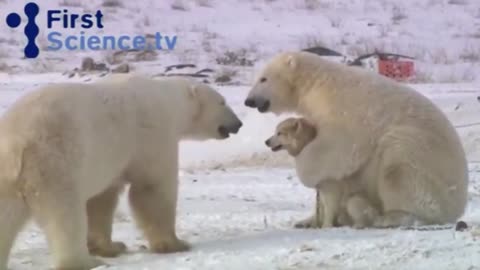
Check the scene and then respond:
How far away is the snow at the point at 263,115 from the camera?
17.3 ft

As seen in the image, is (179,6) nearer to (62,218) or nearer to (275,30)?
(275,30)

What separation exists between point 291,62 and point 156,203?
1692mm

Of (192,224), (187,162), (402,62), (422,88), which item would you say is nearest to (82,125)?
(192,224)

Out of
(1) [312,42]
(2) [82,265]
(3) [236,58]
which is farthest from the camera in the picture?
(1) [312,42]

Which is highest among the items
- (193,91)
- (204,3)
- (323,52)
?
(193,91)

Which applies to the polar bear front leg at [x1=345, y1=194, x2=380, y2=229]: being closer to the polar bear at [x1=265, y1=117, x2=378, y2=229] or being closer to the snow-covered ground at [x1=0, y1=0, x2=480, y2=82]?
the polar bear at [x1=265, y1=117, x2=378, y2=229]

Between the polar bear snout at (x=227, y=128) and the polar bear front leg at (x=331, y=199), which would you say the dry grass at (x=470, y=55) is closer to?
the polar bear snout at (x=227, y=128)

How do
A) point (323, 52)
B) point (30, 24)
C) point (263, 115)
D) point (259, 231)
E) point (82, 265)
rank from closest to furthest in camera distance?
1. point (82, 265)
2. point (259, 231)
3. point (263, 115)
4. point (323, 52)
5. point (30, 24)

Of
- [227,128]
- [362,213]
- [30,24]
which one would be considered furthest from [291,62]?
[30,24]

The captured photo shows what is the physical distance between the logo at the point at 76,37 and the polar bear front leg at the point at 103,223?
545 inches

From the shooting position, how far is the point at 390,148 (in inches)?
261

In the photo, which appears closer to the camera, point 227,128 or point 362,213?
point 362,213

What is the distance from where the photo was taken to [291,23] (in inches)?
952

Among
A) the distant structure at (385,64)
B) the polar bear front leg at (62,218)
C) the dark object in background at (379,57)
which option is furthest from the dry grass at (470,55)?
the polar bear front leg at (62,218)
